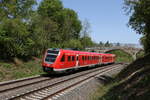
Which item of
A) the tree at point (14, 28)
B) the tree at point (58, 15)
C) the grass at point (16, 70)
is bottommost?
the grass at point (16, 70)

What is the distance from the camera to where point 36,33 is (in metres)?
26.8

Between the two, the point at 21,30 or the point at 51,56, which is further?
the point at 21,30

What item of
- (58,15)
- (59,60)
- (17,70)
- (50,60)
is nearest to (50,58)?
(50,60)

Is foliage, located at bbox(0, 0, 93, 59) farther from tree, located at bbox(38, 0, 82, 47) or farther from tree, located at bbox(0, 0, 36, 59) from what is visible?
tree, located at bbox(38, 0, 82, 47)

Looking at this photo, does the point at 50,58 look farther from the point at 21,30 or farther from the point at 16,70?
the point at 21,30

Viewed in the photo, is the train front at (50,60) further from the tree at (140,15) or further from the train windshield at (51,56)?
the tree at (140,15)

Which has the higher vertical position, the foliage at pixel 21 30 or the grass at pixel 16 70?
the foliage at pixel 21 30

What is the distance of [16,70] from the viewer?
67.9 ft

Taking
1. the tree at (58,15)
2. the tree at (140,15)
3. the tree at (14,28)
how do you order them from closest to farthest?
the tree at (140,15)
the tree at (14,28)
the tree at (58,15)

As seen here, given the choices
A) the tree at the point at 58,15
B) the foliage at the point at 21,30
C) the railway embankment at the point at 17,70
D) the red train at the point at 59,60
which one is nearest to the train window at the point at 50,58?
the red train at the point at 59,60

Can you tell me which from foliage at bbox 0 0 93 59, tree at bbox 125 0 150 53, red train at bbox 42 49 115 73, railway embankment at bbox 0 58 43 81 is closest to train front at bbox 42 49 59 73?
red train at bbox 42 49 115 73

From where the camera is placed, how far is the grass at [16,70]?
18.1 m

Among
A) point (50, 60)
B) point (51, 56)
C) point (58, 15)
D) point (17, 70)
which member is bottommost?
point (17, 70)

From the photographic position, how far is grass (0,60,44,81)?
18.1m
